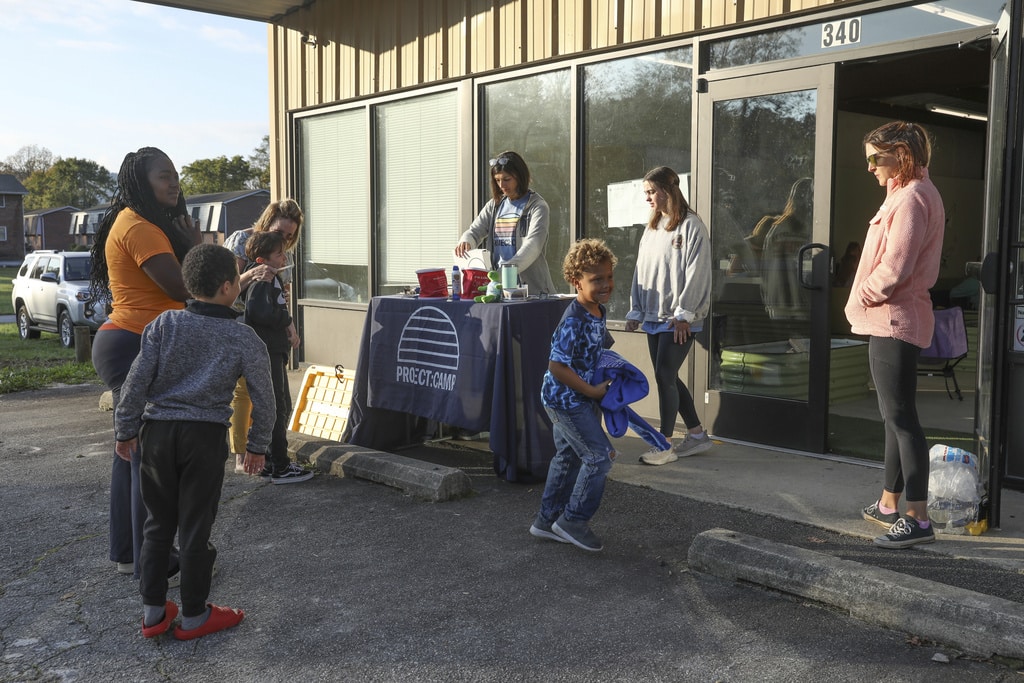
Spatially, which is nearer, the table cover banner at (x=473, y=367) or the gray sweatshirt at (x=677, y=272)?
the table cover banner at (x=473, y=367)

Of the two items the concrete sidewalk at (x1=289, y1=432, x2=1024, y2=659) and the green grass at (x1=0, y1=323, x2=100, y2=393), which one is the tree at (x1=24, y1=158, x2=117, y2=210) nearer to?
the green grass at (x1=0, y1=323, x2=100, y2=393)

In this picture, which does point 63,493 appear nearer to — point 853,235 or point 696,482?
point 696,482

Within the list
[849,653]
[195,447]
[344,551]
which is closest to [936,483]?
[849,653]

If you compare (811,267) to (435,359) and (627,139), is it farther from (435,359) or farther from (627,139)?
(435,359)

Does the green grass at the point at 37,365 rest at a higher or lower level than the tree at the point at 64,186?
lower

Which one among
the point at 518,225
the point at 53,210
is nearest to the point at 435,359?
the point at 518,225

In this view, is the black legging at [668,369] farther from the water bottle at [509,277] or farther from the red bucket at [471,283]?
the red bucket at [471,283]

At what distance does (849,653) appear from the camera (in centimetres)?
350

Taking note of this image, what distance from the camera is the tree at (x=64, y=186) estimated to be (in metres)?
106

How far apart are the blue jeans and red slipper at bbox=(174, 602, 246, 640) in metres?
1.65

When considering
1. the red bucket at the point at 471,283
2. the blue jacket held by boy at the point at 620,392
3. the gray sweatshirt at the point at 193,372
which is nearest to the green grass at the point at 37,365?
the red bucket at the point at 471,283

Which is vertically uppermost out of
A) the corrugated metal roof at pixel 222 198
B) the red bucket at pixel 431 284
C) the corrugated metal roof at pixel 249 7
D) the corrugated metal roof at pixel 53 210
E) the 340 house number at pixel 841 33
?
the corrugated metal roof at pixel 53 210

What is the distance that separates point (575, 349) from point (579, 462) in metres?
0.68

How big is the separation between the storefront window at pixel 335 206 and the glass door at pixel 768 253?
4.77m
